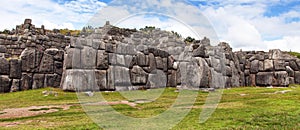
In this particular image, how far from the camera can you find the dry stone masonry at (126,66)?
32.5m

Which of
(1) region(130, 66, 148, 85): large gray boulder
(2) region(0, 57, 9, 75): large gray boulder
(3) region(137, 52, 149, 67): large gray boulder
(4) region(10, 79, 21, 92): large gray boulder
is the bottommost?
(4) region(10, 79, 21, 92): large gray boulder

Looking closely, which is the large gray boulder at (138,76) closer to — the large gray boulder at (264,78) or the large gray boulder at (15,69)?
the large gray boulder at (15,69)

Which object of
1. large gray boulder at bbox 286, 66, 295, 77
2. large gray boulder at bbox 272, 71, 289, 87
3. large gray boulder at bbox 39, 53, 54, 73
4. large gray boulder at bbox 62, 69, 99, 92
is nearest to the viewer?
large gray boulder at bbox 62, 69, 99, 92

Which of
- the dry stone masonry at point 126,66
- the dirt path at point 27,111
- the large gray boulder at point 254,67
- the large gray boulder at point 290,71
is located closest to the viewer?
the dirt path at point 27,111

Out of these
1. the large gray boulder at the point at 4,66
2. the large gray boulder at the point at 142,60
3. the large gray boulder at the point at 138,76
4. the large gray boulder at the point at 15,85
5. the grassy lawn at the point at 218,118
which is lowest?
the grassy lawn at the point at 218,118

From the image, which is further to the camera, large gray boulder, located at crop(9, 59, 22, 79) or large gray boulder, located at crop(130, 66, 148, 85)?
large gray boulder, located at crop(130, 66, 148, 85)

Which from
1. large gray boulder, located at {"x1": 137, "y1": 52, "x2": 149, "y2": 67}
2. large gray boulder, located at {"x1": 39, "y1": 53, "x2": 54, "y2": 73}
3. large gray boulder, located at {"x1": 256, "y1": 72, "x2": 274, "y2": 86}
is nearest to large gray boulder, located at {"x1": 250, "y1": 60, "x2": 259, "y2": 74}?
large gray boulder, located at {"x1": 256, "y1": 72, "x2": 274, "y2": 86}

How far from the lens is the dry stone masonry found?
1280 inches

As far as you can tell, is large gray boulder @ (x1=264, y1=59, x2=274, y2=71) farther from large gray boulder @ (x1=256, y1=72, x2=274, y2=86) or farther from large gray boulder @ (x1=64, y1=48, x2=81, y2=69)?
large gray boulder @ (x1=64, y1=48, x2=81, y2=69)

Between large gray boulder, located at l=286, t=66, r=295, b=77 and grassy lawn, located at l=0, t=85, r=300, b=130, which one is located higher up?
large gray boulder, located at l=286, t=66, r=295, b=77

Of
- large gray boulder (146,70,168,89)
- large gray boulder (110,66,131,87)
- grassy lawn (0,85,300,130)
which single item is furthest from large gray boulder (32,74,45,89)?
large gray boulder (146,70,168,89)

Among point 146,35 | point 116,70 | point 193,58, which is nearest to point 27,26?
point 146,35

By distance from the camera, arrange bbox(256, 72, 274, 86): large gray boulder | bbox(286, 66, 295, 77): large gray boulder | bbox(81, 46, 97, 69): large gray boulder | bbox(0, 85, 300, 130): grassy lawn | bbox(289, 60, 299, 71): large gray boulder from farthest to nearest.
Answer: bbox(289, 60, 299, 71): large gray boulder → bbox(286, 66, 295, 77): large gray boulder → bbox(256, 72, 274, 86): large gray boulder → bbox(81, 46, 97, 69): large gray boulder → bbox(0, 85, 300, 130): grassy lawn

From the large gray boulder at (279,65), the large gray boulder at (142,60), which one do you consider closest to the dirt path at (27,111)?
the large gray boulder at (142,60)
